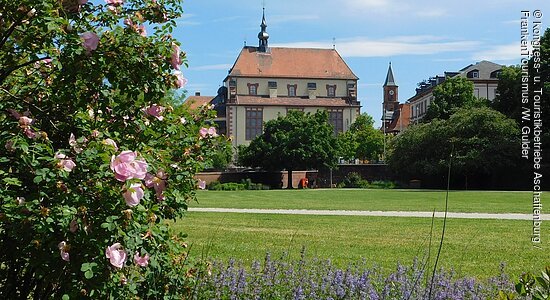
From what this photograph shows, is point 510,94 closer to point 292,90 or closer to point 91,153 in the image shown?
point 91,153

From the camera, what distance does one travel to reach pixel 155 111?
370 cm

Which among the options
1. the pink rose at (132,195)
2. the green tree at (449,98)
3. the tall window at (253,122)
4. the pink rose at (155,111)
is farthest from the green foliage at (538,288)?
the tall window at (253,122)

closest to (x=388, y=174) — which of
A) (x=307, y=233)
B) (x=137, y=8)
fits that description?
(x=307, y=233)

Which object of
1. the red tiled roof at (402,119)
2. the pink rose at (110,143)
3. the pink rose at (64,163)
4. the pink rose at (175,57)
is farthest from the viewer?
the red tiled roof at (402,119)

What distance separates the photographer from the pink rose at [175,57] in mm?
3443

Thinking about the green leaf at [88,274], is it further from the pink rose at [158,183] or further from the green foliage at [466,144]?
the green foliage at [466,144]

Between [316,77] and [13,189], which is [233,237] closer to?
[13,189]

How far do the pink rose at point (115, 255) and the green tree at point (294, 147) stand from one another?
56.2 meters

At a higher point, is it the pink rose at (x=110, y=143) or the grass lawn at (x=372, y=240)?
the pink rose at (x=110, y=143)

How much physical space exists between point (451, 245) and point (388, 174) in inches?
1927

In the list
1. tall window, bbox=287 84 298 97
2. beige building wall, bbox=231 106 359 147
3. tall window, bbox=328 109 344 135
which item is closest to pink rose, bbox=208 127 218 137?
beige building wall, bbox=231 106 359 147

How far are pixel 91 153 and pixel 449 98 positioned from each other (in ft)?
207

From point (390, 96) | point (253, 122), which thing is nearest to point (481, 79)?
point (253, 122)

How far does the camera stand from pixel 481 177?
49.6m
